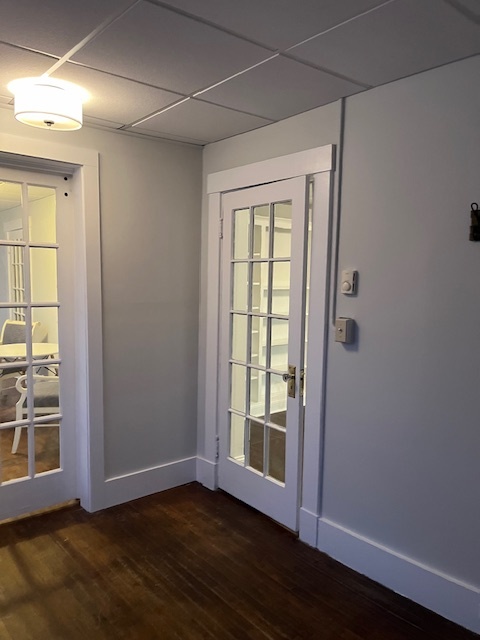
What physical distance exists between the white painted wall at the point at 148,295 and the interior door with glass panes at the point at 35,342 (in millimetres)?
258

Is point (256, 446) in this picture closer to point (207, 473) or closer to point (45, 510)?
point (207, 473)

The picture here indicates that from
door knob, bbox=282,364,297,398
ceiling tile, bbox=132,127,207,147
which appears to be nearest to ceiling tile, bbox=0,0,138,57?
ceiling tile, bbox=132,127,207,147

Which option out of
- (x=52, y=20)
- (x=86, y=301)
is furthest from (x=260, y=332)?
(x=52, y=20)

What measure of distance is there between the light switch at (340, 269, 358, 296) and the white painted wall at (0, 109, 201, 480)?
1.27 meters

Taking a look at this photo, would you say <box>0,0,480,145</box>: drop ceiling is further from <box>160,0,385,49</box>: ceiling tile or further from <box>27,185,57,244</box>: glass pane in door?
<box>27,185,57,244</box>: glass pane in door

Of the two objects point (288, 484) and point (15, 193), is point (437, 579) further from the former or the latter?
point (15, 193)

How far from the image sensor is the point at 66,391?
309 cm

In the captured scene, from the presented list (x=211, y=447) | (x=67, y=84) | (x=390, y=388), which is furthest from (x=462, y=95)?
(x=211, y=447)

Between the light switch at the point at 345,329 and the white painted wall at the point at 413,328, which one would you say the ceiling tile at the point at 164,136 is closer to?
the white painted wall at the point at 413,328

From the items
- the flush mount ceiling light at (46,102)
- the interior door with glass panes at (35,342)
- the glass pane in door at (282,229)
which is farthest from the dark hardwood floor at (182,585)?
the flush mount ceiling light at (46,102)

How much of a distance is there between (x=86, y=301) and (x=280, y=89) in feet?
5.29

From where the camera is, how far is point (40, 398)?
303 cm

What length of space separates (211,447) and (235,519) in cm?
54

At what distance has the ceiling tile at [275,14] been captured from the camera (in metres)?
1.53
